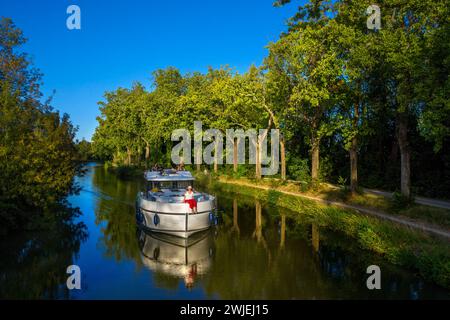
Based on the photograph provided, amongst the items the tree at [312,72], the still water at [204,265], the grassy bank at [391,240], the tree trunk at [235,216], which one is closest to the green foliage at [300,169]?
the tree at [312,72]

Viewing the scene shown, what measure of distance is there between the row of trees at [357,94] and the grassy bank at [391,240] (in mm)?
4588

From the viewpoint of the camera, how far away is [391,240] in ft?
63.1

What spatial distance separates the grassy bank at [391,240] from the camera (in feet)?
51.1

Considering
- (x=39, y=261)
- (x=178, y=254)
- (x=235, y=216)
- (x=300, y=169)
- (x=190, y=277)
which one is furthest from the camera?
(x=300, y=169)

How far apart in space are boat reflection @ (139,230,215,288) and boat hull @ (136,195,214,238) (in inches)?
20.5

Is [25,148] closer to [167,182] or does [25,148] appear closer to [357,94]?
[167,182]

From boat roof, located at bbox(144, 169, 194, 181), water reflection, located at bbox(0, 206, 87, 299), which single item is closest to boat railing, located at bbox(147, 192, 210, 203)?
boat roof, located at bbox(144, 169, 194, 181)

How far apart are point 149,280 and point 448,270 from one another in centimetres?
1215

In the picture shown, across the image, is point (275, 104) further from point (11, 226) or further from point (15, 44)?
point (11, 226)

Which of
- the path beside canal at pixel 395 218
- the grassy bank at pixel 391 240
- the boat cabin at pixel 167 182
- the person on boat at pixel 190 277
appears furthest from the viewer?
the boat cabin at pixel 167 182

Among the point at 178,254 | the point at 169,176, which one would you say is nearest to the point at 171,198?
the point at 169,176

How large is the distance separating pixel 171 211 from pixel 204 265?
5095mm

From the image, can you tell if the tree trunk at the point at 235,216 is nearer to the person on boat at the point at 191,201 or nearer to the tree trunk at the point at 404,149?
the person on boat at the point at 191,201
